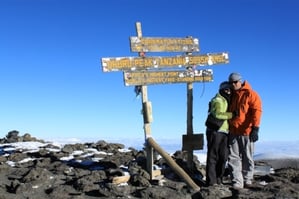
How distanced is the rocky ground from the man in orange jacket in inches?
13.9

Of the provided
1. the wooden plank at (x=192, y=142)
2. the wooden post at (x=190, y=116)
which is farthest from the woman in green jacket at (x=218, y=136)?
the wooden post at (x=190, y=116)

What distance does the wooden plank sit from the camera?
11703 mm

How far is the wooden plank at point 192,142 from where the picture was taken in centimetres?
1170

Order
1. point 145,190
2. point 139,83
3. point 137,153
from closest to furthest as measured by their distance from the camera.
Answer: point 145,190 → point 139,83 → point 137,153

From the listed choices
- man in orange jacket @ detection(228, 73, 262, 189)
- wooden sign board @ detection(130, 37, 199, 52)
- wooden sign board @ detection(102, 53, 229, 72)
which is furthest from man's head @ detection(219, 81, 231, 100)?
wooden sign board @ detection(130, 37, 199, 52)

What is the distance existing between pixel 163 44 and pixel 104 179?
10.8ft

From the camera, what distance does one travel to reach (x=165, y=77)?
11.4 metres

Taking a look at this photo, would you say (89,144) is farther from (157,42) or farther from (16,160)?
(157,42)

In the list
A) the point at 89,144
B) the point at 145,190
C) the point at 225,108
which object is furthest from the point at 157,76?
the point at 89,144

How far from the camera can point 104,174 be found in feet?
36.7

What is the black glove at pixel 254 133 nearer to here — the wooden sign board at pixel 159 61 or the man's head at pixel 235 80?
the man's head at pixel 235 80

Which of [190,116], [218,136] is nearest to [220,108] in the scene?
[218,136]

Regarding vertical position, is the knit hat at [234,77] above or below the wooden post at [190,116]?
above

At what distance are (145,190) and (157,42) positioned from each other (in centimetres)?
358
